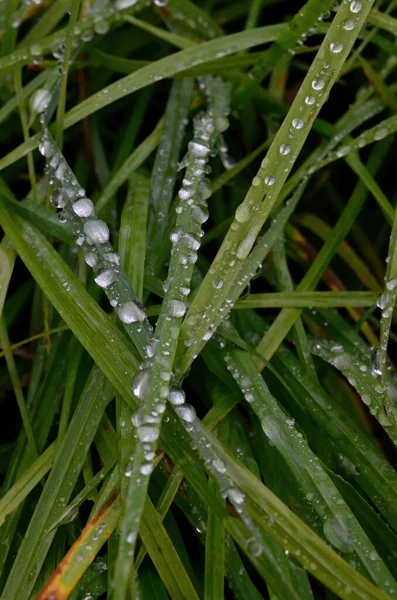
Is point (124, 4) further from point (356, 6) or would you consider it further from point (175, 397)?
point (175, 397)

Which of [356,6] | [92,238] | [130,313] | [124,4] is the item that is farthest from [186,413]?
[124,4]

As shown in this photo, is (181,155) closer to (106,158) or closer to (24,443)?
(106,158)

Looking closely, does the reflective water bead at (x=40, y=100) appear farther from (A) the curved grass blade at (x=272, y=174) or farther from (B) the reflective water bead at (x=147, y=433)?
(B) the reflective water bead at (x=147, y=433)

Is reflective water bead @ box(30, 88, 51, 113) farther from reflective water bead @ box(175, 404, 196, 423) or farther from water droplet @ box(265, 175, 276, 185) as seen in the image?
reflective water bead @ box(175, 404, 196, 423)

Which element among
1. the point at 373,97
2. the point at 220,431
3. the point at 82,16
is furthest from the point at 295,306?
the point at 82,16

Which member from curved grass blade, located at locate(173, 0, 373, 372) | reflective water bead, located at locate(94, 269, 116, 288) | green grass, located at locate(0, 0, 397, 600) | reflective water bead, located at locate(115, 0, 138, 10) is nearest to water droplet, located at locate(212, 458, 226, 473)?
green grass, located at locate(0, 0, 397, 600)
